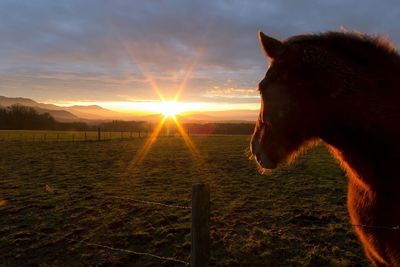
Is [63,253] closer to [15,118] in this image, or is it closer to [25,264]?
[25,264]

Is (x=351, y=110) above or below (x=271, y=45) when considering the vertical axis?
below

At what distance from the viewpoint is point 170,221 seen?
866cm

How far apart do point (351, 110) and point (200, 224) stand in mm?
1691

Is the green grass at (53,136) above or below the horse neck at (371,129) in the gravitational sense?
below

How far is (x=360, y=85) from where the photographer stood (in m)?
2.45

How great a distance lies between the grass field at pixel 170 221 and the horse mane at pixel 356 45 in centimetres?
161

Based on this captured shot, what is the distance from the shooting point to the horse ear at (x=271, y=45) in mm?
2719

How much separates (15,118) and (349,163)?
335ft

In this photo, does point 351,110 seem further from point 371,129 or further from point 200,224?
point 200,224

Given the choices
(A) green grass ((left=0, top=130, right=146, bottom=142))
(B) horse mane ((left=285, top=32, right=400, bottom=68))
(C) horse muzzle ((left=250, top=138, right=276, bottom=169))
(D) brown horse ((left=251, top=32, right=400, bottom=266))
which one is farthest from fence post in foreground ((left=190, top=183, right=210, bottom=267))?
(A) green grass ((left=0, top=130, right=146, bottom=142))

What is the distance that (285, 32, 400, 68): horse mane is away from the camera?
8.38 feet

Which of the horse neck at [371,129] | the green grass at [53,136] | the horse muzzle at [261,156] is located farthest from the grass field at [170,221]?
the green grass at [53,136]

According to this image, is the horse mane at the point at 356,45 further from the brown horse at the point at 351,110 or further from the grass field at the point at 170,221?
the grass field at the point at 170,221

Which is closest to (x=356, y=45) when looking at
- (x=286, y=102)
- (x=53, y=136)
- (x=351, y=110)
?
(x=351, y=110)
